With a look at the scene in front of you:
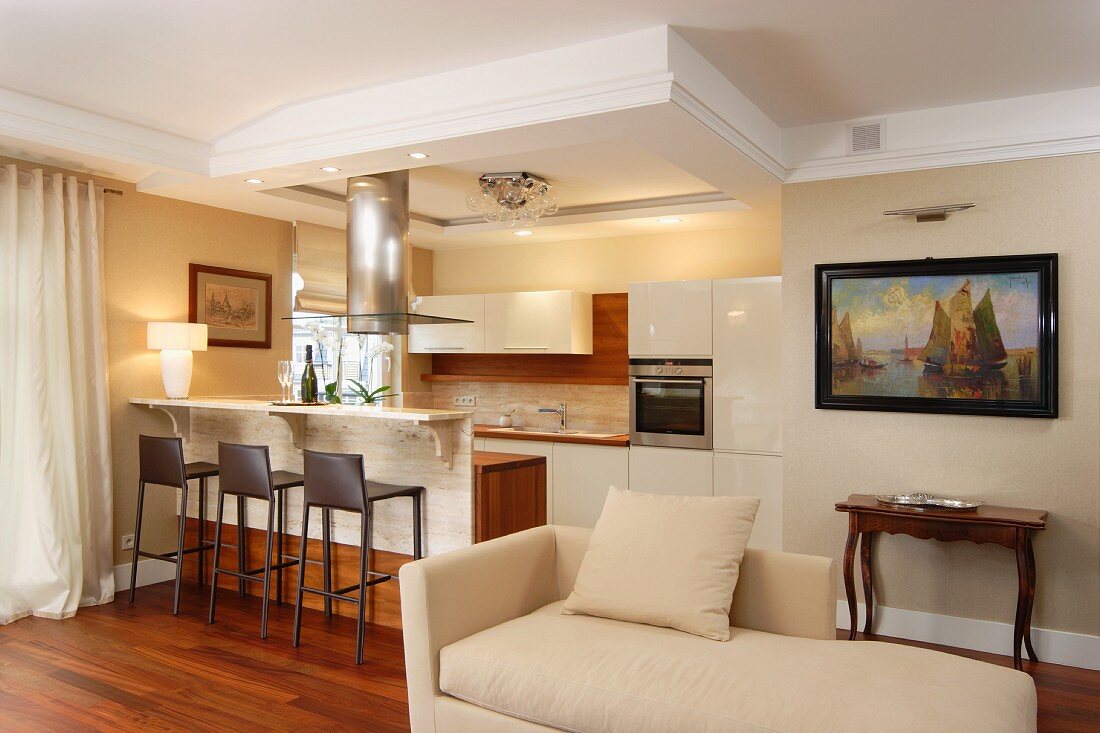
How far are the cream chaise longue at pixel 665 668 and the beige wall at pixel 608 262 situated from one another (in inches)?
140

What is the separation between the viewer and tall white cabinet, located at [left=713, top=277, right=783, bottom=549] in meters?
5.29

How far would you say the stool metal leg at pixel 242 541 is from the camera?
4.77m

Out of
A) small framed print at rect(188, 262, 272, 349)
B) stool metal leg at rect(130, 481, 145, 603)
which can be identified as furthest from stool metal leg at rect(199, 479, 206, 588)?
small framed print at rect(188, 262, 272, 349)

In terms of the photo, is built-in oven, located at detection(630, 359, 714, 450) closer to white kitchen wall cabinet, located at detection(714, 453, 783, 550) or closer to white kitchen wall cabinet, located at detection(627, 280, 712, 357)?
white kitchen wall cabinet, located at detection(627, 280, 712, 357)

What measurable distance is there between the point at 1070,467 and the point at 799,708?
2.57 metres

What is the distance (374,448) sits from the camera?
14.5 ft

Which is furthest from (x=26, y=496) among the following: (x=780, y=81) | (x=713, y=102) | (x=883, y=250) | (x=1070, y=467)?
(x=1070, y=467)

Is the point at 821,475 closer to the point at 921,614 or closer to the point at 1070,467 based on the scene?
the point at 921,614

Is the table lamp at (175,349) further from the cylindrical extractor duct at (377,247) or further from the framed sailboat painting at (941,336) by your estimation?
the framed sailboat painting at (941,336)

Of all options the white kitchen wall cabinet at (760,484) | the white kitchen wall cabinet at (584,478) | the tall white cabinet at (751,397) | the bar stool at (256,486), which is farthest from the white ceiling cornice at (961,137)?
the bar stool at (256,486)

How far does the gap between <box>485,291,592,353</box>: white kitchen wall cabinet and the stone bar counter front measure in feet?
7.16

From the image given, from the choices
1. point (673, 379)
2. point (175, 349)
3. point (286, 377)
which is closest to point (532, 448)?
point (673, 379)

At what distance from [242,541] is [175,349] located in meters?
1.20

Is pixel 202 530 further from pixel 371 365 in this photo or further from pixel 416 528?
pixel 371 365
